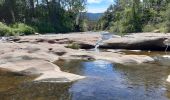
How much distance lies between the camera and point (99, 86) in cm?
1823

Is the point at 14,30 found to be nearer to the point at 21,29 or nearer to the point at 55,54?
the point at 21,29

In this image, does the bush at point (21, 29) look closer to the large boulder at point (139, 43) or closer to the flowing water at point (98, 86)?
the large boulder at point (139, 43)

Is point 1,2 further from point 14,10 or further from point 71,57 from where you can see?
point 71,57

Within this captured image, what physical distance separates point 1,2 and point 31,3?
11.2 meters

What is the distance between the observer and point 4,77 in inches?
803

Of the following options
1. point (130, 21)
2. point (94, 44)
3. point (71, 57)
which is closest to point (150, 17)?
point (130, 21)

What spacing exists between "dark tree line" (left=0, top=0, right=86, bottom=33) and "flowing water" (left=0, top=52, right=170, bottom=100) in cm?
6396

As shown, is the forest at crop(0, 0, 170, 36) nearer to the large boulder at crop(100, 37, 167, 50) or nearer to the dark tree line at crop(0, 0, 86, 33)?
the dark tree line at crop(0, 0, 86, 33)

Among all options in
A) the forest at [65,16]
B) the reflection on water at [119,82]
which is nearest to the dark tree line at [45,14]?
the forest at [65,16]

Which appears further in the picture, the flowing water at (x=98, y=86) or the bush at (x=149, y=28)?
the bush at (x=149, y=28)

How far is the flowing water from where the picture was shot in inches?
632

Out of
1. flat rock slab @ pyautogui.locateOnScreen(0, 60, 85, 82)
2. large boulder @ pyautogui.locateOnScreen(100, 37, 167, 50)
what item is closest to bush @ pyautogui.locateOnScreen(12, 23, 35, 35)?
large boulder @ pyautogui.locateOnScreen(100, 37, 167, 50)

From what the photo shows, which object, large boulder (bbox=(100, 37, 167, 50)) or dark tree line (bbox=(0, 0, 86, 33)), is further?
dark tree line (bbox=(0, 0, 86, 33))

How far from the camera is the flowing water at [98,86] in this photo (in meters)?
16.1
